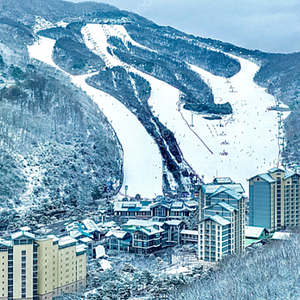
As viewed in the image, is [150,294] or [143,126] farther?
[143,126]

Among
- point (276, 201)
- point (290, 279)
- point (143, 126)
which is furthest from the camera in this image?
point (143, 126)

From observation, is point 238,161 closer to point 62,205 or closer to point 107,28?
point 62,205

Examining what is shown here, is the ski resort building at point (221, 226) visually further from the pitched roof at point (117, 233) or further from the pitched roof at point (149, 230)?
the pitched roof at point (117, 233)

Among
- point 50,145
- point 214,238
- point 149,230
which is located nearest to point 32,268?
point 149,230

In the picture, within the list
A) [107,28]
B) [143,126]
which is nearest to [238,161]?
[143,126]

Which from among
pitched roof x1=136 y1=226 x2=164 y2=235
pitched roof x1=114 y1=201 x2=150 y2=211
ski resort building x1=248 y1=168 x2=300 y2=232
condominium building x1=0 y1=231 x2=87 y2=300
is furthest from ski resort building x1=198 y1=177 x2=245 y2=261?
condominium building x1=0 y1=231 x2=87 y2=300

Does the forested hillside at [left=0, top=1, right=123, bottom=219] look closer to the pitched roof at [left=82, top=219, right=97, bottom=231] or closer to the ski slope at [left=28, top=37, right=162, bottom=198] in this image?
the ski slope at [left=28, top=37, right=162, bottom=198]

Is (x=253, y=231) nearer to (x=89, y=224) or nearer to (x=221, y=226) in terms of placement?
(x=221, y=226)
